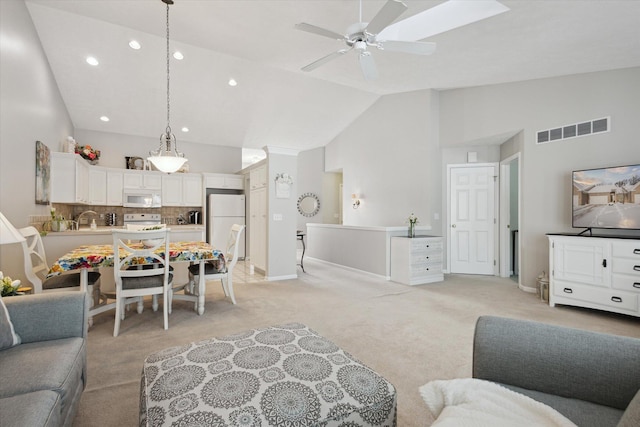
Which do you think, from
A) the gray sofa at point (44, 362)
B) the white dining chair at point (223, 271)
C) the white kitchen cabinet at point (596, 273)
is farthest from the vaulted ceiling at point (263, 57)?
the gray sofa at point (44, 362)

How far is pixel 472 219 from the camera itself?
5.73m

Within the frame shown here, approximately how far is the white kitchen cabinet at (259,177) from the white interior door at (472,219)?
3.59 m

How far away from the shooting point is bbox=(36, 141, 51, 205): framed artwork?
3572 mm

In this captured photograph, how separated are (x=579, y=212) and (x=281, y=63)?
4637mm

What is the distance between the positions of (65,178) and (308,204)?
17.7ft

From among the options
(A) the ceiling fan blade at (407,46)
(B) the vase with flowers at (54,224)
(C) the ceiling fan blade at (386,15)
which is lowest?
(B) the vase with flowers at (54,224)

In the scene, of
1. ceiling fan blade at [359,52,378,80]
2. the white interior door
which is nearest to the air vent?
the white interior door

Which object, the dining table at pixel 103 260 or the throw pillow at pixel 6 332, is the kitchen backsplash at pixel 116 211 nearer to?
the dining table at pixel 103 260

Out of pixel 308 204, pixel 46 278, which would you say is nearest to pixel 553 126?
pixel 308 204

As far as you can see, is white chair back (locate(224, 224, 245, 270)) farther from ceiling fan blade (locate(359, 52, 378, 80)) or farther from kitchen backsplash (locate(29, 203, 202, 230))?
kitchen backsplash (locate(29, 203, 202, 230))

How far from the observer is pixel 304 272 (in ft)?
19.0

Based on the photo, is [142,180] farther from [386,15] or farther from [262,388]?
[262,388]

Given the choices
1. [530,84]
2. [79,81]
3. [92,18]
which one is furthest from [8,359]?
[530,84]

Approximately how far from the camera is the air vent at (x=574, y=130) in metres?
3.76
